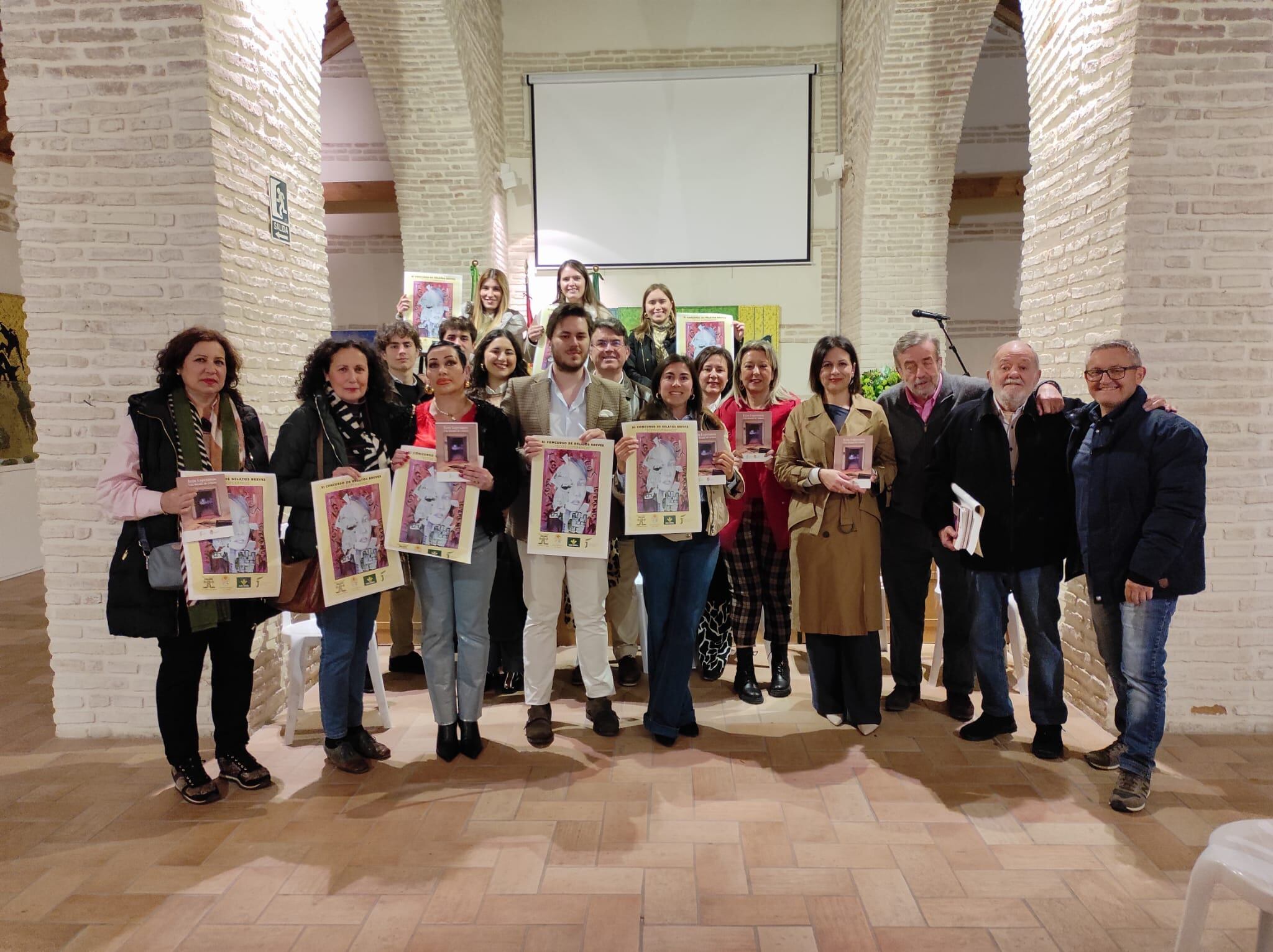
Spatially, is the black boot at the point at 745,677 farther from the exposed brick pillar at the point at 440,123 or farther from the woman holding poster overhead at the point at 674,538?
the exposed brick pillar at the point at 440,123

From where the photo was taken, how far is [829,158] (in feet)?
30.4

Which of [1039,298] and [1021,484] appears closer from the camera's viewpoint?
[1021,484]

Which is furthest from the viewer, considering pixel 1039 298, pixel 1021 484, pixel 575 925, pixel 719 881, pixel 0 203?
pixel 0 203

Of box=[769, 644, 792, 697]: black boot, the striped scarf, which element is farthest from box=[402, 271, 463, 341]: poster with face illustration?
box=[769, 644, 792, 697]: black boot

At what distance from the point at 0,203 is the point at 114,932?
7519 mm

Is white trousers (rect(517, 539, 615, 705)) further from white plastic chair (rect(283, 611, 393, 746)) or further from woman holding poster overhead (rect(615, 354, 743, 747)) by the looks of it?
white plastic chair (rect(283, 611, 393, 746))

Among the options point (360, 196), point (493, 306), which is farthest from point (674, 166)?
point (493, 306)

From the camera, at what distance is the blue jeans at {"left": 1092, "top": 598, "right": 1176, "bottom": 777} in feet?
9.54

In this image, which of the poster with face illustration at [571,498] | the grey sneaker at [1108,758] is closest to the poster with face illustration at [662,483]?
the poster with face illustration at [571,498]

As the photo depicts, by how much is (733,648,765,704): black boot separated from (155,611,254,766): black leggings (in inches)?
88.8

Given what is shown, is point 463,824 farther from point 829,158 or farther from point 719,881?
point 829,158

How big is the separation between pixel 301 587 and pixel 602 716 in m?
1.40

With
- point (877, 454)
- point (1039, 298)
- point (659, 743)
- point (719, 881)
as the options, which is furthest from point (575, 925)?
point (1039, 298)

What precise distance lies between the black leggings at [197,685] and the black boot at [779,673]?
2.42m
